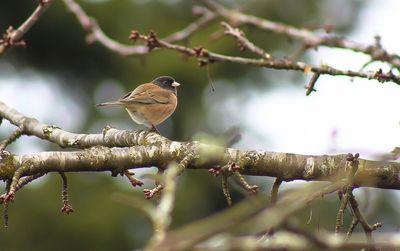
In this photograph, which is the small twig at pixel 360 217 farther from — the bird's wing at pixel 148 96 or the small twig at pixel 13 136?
the bird's wing at pixel 148 96

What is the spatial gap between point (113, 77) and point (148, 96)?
10.8m

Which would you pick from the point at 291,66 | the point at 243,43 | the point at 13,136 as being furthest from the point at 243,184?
the point at 13,136

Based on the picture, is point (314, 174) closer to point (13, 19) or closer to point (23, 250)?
point (23, 250)

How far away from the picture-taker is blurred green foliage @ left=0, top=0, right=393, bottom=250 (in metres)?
13.8

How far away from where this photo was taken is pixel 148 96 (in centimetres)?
632

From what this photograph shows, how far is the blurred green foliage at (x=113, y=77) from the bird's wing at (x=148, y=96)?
23.0 ft

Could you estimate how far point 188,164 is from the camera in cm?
310

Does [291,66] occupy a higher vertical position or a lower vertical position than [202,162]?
higher

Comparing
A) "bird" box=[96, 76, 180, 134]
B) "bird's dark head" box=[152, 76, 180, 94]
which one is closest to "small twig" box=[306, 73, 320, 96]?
"bird" box=[96, 76, 180, 134]

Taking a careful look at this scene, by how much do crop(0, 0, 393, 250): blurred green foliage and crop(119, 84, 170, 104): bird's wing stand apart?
701 centimetres

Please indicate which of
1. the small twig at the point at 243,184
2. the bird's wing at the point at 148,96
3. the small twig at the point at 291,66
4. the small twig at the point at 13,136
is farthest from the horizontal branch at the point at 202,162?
the bird's wing at the point at 148,96

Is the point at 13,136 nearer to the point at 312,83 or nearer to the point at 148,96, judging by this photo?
the point at 312,83

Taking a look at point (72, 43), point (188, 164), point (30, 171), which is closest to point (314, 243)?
point (188, 164)

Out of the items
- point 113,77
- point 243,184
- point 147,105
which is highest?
point 113,77
